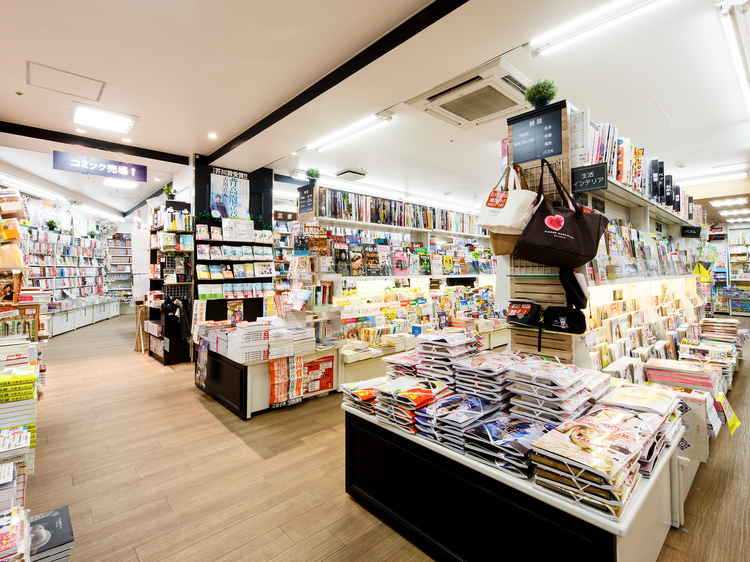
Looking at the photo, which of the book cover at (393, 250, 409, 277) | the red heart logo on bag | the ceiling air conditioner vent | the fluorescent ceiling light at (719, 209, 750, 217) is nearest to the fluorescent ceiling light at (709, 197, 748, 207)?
the fluorescent ceiling light at (719, 209, 750, 217)

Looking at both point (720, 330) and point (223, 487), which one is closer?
point (223, 487)

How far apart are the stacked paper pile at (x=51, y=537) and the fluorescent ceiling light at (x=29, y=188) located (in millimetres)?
8796

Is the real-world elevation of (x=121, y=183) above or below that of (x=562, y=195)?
above

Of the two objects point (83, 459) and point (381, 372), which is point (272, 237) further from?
point (83, 459)

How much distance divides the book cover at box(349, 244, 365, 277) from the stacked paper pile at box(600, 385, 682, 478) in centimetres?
316

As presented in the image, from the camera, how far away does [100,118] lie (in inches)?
176

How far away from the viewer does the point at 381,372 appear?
4.52 metres

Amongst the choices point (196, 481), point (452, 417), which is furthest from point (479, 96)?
point (196, 481)

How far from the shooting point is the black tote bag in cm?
174

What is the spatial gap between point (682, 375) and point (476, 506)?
2269mm

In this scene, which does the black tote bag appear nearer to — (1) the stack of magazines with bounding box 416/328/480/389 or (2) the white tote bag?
(2) the white tote bag

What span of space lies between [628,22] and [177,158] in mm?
6233

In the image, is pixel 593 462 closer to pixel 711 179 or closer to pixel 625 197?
pixel 625 197

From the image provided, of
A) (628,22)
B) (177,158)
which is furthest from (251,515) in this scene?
(177,158)
